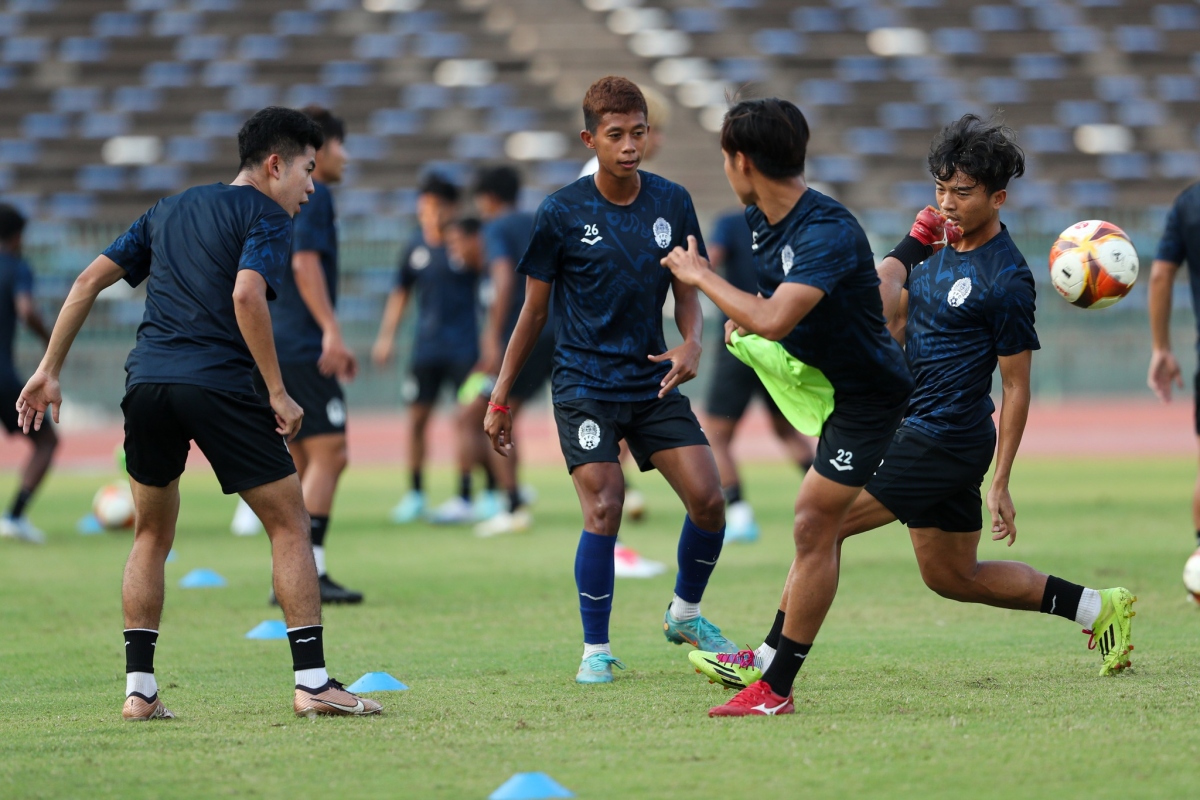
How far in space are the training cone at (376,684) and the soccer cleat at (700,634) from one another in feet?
3.88

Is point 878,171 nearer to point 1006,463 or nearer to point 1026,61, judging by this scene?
point 1026,61

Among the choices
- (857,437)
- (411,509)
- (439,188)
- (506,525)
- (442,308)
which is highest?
(439,188)

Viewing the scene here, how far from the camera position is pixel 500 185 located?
37.4ft

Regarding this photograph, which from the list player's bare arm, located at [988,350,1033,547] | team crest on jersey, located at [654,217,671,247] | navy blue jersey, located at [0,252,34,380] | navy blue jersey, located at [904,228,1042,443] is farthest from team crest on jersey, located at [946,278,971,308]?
navy blue jersey, located at [0,252,34,380]

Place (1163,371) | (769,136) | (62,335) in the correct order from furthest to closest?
(1163,371) → (62,335) → (769,136)

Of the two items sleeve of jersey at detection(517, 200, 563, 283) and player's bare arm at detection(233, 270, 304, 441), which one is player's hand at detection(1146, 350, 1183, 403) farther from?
player's bare arm at detection(233, 270, 304, 441)

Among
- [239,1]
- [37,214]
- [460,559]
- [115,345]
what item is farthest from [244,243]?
[239,1]

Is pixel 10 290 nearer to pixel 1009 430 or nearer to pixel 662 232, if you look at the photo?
pixel 662 232

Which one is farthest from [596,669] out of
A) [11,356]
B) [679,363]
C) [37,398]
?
[11,356]

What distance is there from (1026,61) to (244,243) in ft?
108

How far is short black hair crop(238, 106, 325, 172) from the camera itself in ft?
16.8

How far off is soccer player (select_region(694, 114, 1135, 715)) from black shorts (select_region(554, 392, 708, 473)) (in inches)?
31.1

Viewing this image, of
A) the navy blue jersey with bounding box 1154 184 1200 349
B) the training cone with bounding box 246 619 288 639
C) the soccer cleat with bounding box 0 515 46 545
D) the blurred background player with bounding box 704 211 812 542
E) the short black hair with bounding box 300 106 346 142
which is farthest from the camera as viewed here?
the soccer cleat with bounding box 0 515 46 545

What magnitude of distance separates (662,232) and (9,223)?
7750 mm
